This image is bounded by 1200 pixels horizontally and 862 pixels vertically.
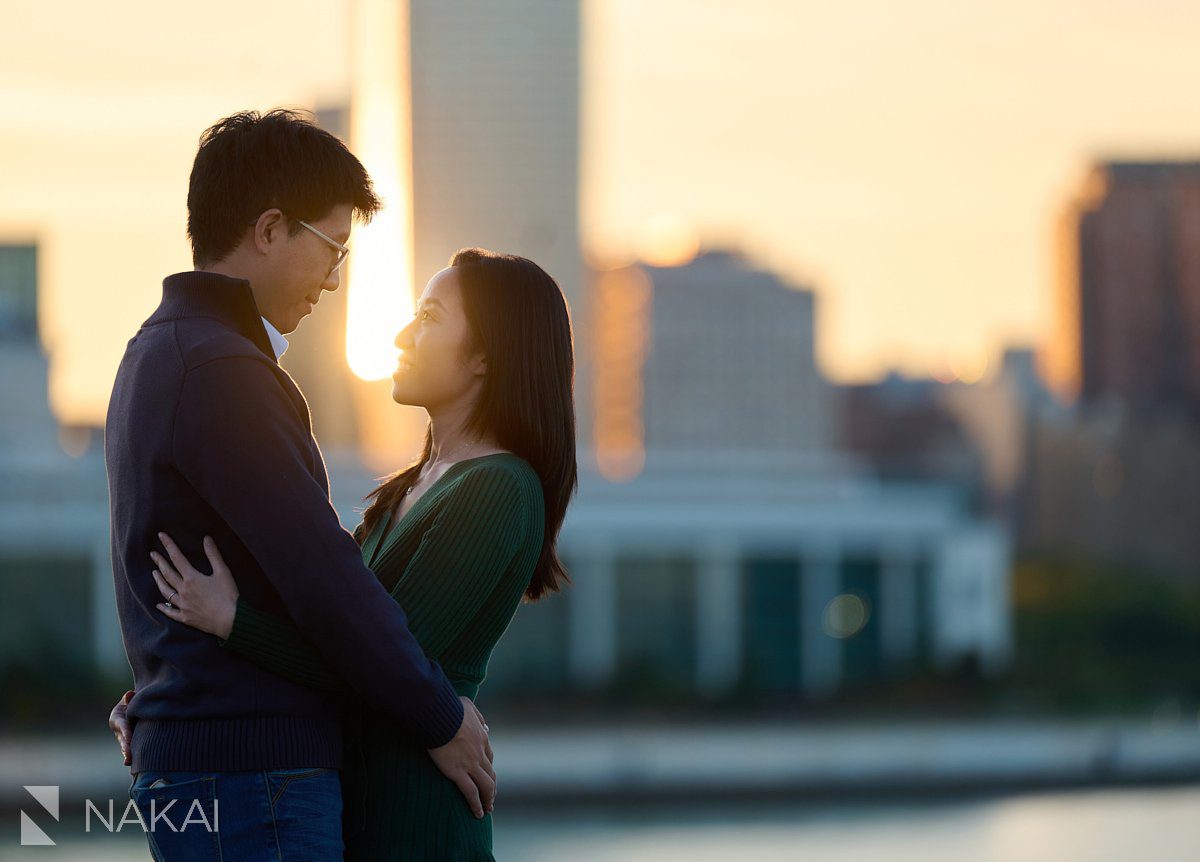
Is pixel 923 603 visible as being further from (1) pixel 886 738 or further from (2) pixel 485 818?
(2) pixel 485 818

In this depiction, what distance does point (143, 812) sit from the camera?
2820 mm

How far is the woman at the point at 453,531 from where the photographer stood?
111 inches

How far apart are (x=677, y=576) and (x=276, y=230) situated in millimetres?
31589

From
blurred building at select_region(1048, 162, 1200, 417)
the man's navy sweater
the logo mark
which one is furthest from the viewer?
blurred building at select_region(1048, 162, 1200, 417)

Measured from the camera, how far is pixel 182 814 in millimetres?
2777

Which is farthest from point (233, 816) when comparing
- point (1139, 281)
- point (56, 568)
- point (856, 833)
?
point (1139, 281)

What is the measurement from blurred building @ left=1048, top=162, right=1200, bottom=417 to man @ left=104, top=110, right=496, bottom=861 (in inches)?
5078

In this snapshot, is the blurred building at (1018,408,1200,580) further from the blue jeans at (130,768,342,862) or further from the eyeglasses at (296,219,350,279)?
the blue jeans at (130,768,342,862)

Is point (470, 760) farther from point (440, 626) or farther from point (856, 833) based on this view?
point (856, 833)

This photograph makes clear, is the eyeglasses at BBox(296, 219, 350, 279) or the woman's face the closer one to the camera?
the eyeglasses at BBox(296, 219, 350, 279)

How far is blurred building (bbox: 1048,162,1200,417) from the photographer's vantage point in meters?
129

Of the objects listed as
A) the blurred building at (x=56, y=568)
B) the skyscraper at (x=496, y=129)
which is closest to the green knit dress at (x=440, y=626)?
the blurred building at (x=56, y=568)

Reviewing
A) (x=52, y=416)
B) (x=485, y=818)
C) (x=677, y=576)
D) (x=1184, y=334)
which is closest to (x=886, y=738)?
(x=677, y=576)

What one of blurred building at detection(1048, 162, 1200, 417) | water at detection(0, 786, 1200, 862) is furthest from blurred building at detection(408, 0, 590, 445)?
water at detection(0, 786, 1200, 862)
